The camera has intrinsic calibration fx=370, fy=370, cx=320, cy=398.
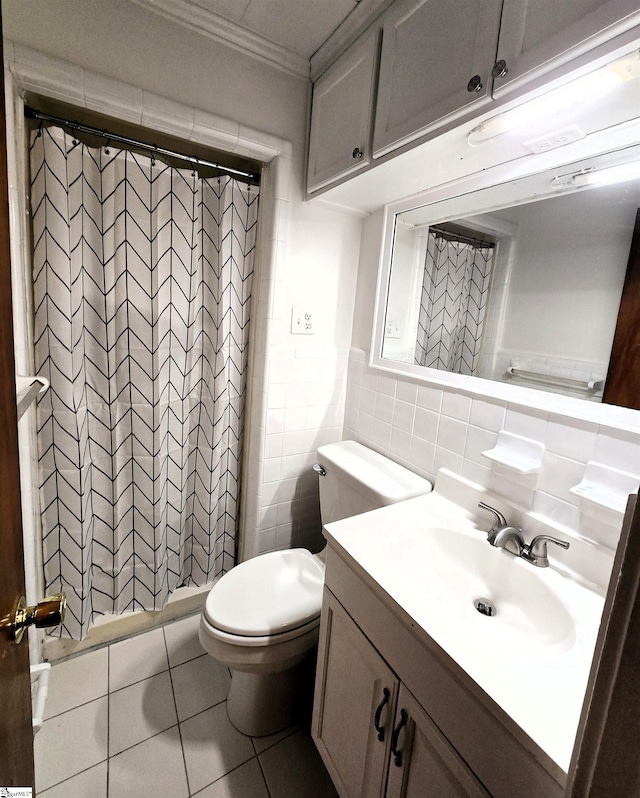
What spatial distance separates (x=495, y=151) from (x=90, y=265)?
4.38 feet

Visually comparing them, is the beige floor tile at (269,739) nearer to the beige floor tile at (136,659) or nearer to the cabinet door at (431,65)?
the beige floor tile at (136,659)

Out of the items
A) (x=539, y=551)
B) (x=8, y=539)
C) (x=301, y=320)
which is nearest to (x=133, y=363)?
(x=301, y=320)

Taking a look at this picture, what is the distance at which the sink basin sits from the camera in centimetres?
75

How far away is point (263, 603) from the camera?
1.22 m

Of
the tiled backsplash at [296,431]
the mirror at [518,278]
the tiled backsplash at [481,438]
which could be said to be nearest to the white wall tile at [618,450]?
the tiled backsplash at [481,438]

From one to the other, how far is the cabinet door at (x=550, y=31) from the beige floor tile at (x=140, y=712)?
2.05 metres

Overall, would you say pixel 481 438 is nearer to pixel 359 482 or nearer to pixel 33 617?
pixel 359 482

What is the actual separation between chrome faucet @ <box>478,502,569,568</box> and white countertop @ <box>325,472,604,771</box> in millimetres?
23

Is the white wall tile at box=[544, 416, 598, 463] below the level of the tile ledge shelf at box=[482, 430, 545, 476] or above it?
above

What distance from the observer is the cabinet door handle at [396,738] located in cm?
75

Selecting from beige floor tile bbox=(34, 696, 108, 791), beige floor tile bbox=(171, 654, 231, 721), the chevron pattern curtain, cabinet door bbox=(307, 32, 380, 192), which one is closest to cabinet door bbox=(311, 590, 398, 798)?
beige floor tile bbox=(171, 654, 231, 721)

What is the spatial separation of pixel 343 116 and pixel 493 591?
1.50m

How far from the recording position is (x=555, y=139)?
894 millimetres

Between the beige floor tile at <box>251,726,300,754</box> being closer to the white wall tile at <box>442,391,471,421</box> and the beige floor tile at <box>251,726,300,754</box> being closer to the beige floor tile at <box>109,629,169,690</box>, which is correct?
the beige floor tile at <box>109,629,169,690</box>
